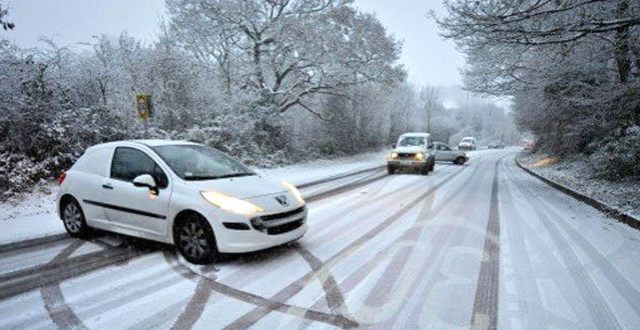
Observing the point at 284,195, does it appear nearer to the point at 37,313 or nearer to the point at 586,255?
the point at 37,313

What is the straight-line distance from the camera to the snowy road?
4.14 meters

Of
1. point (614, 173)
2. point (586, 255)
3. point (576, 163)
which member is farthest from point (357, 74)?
point (586, 255)

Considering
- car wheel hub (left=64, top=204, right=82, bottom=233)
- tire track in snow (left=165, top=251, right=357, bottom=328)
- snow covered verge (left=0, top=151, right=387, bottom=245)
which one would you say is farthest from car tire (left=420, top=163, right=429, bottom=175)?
tire track in snow (left=165, top=251, right=357, bottom=328)

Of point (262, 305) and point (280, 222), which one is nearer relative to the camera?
point (262, 305)

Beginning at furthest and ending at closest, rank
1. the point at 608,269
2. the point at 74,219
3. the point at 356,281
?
the point at 74,219 → the point at 608,269 → the point at 356,281

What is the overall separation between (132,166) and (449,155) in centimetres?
2536

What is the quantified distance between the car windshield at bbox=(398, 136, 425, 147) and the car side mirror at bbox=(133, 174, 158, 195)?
1573 centimetres

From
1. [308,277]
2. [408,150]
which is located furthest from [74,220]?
[408,150]

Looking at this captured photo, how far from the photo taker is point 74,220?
23.6ft

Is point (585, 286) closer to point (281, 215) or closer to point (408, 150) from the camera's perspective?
point (281, 215)

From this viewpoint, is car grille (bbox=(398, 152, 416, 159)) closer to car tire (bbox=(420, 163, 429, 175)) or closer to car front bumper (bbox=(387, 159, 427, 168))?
car front bumper (bbox=(387, 159, 427, 168))

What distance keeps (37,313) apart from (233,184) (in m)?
2.55

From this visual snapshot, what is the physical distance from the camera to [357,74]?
26.2 metres

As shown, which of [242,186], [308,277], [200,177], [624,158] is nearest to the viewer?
[308,277]
